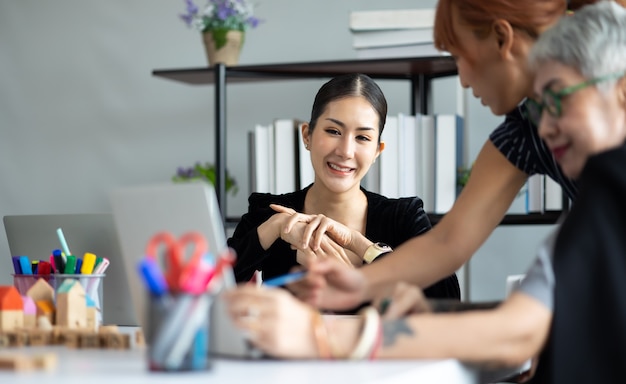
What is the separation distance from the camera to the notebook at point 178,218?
113 centimetres

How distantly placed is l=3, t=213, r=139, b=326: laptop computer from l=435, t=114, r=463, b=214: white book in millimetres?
1390

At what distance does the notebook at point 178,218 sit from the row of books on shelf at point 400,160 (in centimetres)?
194

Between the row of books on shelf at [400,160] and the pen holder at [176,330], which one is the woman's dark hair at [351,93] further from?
the pen holder at [176,330]

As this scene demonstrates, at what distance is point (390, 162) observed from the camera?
3.12m

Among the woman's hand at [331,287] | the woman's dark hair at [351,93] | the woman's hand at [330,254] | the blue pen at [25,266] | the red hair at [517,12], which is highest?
the red hair at [517,12]

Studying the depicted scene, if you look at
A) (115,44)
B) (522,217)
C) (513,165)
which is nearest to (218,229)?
(513,165)

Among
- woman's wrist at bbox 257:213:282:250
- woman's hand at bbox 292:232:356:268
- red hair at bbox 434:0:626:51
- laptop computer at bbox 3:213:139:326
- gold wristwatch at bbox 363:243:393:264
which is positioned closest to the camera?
red hair at bbox 434:0:626:51

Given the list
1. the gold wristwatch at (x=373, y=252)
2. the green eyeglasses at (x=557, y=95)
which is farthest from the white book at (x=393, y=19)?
the green eyeglasses at (x=557, y=95)

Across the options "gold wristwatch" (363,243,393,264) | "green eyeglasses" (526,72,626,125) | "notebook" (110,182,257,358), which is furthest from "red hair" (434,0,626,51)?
"gold wristwatch" (363,243,393,264)

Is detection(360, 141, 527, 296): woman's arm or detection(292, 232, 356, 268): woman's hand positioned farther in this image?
detection(292, 232, 356, 268): woman's hand

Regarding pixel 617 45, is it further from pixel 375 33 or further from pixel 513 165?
pixel 375 33

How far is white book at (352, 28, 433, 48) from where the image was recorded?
9.98 feet

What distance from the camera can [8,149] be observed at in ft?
12.8

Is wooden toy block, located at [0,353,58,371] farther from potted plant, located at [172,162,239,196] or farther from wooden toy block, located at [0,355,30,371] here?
potted plant, located at [172,162,239,196]
